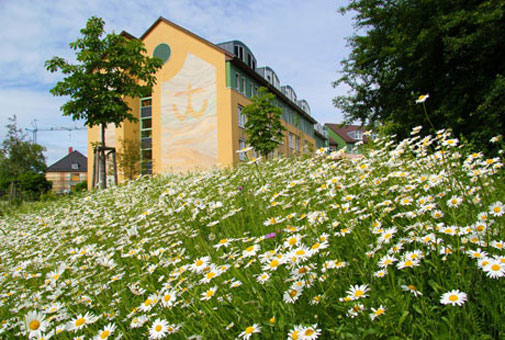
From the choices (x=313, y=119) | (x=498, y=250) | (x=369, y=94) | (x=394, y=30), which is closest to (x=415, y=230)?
(x=498, y=250)

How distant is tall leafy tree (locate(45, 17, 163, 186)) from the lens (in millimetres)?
11641

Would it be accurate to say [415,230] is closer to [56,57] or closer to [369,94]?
[56,57]

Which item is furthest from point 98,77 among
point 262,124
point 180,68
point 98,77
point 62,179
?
point 62,179

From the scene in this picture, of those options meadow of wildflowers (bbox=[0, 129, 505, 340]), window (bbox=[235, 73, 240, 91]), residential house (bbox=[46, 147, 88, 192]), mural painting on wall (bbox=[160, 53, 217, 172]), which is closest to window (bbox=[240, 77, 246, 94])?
window (bbox=[235, 73, 240, 91])

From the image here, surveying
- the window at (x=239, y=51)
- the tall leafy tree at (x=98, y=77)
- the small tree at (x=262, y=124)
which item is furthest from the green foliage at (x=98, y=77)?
the window at (x=239, y=51)

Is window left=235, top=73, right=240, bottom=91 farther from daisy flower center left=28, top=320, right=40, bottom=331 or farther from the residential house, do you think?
the residential house

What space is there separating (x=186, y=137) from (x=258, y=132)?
776cm

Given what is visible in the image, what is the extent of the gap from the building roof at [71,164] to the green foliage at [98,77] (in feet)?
254

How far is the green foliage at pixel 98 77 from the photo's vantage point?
38.2ft

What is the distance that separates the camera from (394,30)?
12.6 meters

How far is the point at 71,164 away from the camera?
8088 cm

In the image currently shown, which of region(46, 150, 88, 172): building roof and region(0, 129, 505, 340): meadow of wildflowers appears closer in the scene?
region(0, 129, 505, 340): meadow of wildflowers

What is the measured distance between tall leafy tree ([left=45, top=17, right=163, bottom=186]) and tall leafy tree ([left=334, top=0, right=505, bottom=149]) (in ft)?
31.8

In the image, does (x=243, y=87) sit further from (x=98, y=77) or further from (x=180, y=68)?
(x=98, y=77)
